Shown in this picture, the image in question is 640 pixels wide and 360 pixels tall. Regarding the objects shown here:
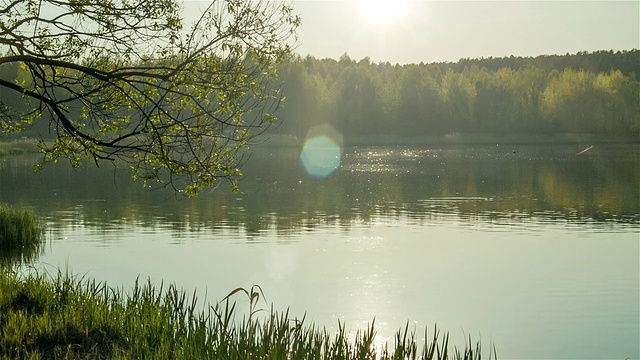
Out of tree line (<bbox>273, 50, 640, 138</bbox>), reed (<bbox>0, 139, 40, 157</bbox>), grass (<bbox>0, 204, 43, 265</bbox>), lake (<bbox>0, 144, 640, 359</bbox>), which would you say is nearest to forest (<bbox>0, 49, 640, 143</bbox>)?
tree line (<bbox>273, 50, 640, 138</bbox>)

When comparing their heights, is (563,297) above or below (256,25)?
below

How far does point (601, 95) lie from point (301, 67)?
167 feet

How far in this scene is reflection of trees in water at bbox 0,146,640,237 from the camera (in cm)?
3425

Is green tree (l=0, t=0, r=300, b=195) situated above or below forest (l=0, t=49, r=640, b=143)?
below

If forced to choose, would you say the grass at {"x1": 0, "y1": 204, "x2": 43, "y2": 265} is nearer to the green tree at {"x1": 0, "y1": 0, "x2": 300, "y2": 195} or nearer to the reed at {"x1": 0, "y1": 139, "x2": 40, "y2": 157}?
the green tree at {"x1": 0, "y1": 0, "x2": 300, "y2": 195}

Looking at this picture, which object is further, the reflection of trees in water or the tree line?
the tree line

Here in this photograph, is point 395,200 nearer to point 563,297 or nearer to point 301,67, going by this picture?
point 563,297

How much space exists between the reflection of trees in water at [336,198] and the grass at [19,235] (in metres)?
5.84

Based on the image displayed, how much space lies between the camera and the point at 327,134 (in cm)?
13650

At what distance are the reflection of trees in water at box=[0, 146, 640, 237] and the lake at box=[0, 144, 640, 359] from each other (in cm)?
12

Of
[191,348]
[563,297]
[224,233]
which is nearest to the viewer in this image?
[191,348]

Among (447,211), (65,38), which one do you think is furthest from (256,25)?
(447,211)

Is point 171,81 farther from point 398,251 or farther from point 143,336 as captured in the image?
point 398,251

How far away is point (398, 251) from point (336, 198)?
60.5ft
